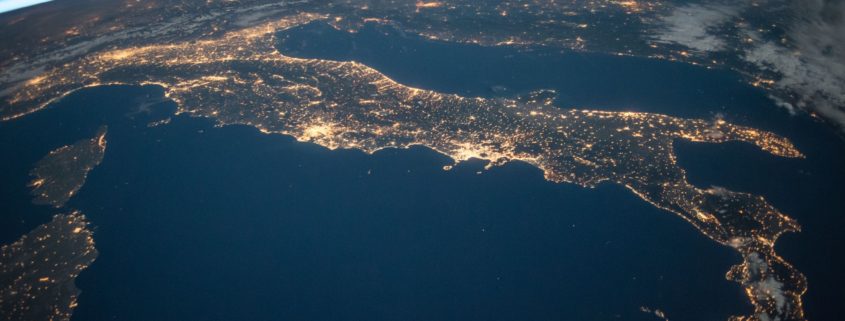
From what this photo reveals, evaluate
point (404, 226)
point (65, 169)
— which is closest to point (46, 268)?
point (65, 169)

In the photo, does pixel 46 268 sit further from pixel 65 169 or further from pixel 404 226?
pixel 404 226

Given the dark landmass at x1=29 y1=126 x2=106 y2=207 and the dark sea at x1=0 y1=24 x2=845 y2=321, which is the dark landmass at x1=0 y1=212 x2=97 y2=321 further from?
the dark landmass at x1=29 y1=126 x2=106 y2=207

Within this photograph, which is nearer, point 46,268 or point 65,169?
point 46,268

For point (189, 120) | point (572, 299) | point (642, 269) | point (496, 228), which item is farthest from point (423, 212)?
point (189, 120)

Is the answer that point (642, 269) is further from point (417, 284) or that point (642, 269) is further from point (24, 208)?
point (24, 208)

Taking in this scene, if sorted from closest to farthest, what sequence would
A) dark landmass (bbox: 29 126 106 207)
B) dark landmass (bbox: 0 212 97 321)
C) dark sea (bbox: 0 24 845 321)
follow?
dark sea (bbox: 0 24 845 321), dark landmass (bbox: 0 212 97 321), dark landmass (bbox: 29 126 106 207)

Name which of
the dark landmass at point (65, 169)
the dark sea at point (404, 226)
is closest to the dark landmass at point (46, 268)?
the dark sea at point (404, 226)

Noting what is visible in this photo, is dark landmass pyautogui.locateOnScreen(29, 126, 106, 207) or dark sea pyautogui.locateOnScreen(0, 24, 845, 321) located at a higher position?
dark landmass pyautogui.locateOnScreen(29, 126, 106, 207)

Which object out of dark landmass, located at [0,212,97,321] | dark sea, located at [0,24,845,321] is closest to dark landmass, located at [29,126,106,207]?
dark sea, located at [0,24,845,321]

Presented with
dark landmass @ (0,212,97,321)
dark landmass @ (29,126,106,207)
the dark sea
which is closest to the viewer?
the dark sea
